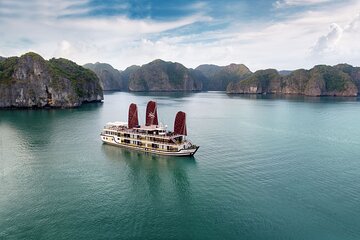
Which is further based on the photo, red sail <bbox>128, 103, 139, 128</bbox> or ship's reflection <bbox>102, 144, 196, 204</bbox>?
red sail <bbox>128, 103, 139, 128</bbox>

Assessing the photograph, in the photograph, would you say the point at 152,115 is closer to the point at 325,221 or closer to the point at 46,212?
the point at 46,212

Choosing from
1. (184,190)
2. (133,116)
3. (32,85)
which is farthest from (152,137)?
(32,85)

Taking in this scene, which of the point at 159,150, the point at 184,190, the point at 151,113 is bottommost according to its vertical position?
the point at 184,190

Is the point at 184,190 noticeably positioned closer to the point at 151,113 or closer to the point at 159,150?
the point at 159,150

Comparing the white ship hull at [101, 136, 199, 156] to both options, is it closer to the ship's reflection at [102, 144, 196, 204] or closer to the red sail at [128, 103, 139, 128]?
the ship's reflection at [102, 144, 196, 204]

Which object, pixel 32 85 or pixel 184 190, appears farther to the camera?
pixel 32 85

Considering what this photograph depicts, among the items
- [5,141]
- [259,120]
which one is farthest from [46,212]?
[259,120]

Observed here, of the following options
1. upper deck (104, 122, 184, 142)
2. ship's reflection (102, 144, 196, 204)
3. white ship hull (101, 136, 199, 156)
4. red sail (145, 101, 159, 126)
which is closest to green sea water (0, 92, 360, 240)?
ship's reflection (102, 144, 196, 204)

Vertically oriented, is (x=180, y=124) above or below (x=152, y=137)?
above
